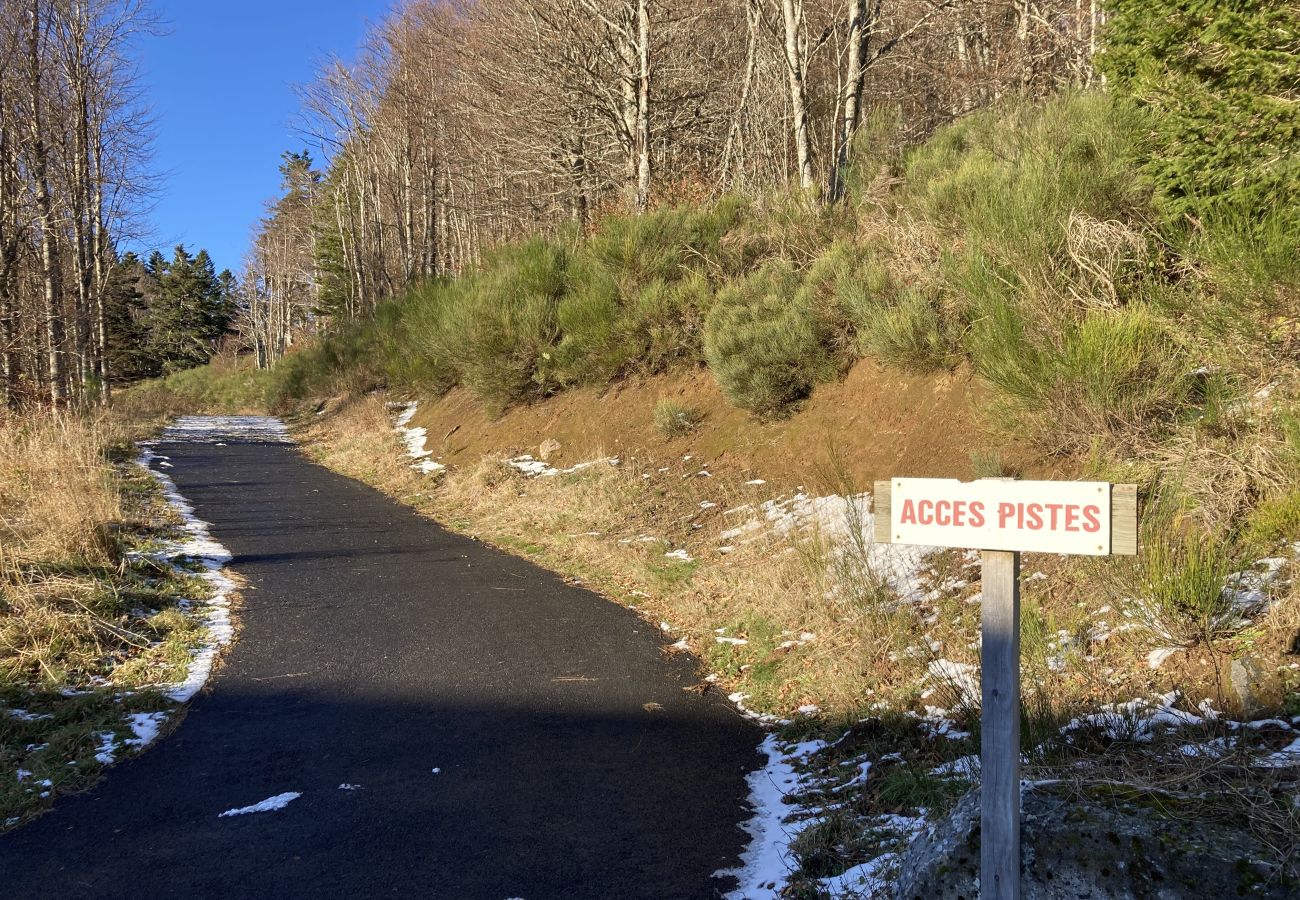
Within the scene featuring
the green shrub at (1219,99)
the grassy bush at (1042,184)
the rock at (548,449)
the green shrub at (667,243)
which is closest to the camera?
the green shrub at (1219,99)

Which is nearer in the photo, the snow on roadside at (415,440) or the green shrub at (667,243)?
the green shrub at (667,243)

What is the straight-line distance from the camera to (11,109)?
17234mm

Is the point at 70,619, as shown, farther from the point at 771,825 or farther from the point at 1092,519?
the point at 1092,519

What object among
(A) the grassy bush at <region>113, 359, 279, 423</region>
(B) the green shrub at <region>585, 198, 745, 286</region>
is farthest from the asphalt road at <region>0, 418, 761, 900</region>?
(A) the grassy bush at <region>113, 359, 279, 423</region>

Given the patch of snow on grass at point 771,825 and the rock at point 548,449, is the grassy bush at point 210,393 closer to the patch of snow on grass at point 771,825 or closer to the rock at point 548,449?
the rock at point 548,449

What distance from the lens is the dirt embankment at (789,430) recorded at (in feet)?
30.6

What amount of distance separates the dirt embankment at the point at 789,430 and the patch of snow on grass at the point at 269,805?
509cm

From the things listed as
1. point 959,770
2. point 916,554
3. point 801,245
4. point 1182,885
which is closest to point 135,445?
point 801,245

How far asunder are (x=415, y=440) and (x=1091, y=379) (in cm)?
1557

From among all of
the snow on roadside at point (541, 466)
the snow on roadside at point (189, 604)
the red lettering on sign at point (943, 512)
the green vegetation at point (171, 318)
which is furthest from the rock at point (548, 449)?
the green vegetation at point (171, 318)

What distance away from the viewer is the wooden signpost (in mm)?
2574

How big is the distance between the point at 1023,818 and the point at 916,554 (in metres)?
4.48

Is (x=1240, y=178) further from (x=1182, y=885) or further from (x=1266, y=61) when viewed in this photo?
(x=1182, y=885)

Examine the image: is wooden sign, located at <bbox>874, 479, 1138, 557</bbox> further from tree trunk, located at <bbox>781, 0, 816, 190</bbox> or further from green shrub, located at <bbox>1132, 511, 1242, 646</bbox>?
tree trunk, located at <bbox>781, 0, 816, 190</bbox>
